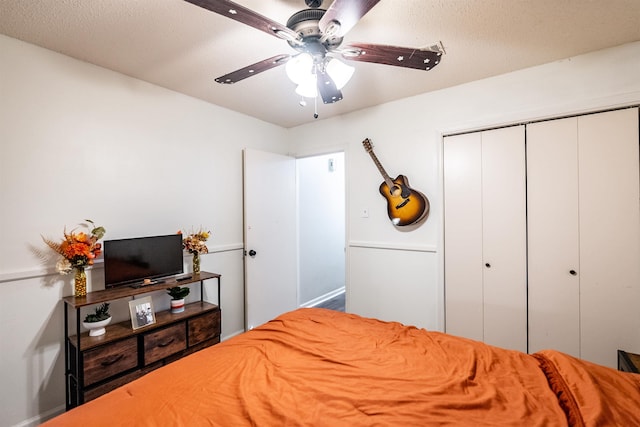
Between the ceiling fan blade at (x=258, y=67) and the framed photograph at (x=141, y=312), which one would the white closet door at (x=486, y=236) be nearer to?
the ceiling fan blade at (x=258, y=67)

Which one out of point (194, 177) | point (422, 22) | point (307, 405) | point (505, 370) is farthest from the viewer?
point (194, 177)

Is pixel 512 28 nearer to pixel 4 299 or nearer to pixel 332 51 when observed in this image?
pixel 332 51

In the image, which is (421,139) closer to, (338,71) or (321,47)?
(338,71)

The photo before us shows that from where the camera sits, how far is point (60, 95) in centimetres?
192

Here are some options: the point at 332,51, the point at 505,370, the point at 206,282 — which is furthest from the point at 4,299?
the point at 505,370

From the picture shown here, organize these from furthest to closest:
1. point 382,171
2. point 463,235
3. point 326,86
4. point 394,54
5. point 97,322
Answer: point 382,171
point 463,235
point 97,322
point 326,86
point 394,54

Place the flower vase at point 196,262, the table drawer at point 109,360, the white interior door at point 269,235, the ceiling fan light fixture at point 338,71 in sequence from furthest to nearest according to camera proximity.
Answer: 1. the white interior door at point 269,235
2. the flower vase at point 196,262
3. the table drawer at point 109,360
4. the ceiling fan light fixture at point 338,71

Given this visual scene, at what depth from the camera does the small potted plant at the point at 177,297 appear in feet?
7.64

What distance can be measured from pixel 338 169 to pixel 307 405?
391 cm

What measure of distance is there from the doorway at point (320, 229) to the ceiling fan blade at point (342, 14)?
2473 mm

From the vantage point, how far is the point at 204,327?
2.34 metres

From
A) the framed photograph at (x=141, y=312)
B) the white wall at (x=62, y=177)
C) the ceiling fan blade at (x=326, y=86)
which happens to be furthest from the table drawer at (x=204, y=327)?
the ceiling fan blade at (x=326, y=86)

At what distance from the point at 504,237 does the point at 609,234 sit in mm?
599

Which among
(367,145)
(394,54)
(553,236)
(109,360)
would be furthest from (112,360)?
(553,236)
